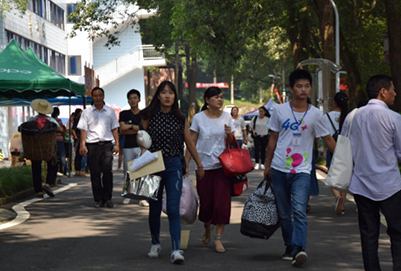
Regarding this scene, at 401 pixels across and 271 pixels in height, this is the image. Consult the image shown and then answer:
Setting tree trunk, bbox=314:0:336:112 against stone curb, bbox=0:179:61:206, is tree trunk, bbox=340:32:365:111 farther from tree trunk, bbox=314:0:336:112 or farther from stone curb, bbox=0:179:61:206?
stone curb, bbox=0:179:61:206

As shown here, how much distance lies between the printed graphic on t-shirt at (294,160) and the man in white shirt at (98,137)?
5466 millimetres

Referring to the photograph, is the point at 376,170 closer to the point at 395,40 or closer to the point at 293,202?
the point at 293,202

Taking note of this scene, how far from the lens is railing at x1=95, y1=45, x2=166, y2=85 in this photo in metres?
55.9

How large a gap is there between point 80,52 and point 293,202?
49347mm

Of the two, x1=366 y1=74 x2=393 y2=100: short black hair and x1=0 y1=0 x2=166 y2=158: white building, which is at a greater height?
x1=0 y1=0 x2=166 y2=158: white building

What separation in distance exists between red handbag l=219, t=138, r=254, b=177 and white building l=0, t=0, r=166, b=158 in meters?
34.1

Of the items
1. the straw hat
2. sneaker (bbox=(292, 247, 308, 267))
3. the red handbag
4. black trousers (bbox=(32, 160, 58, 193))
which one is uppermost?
the straw hat

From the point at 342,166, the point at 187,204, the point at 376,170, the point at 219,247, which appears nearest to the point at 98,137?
the point at 187,204

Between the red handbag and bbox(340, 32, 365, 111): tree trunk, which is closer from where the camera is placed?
the red handbag

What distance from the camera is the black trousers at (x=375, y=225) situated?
584cm

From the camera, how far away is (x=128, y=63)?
5675 cm

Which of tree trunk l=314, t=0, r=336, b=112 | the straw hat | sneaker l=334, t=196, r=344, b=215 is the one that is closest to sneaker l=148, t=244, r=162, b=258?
sneaker l=334, t=196, r=344, b=215

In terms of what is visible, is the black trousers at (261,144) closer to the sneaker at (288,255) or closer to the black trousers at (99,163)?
the black trousers at (99,163)

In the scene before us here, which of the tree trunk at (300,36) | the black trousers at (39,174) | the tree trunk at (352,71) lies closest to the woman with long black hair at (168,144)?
the black trousers at (39,174)
